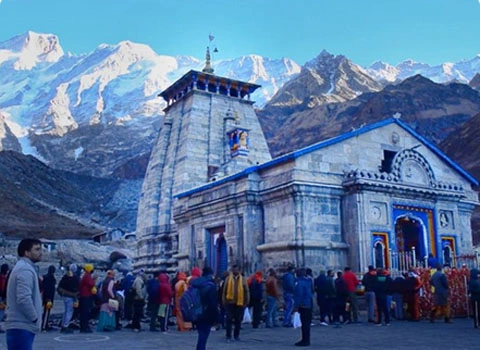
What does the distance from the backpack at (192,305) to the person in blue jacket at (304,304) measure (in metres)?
3.18


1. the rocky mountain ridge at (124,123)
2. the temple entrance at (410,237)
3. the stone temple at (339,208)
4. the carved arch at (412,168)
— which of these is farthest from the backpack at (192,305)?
the rocky mountain ridge at (124,123)

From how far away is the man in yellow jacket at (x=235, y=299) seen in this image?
11.0 m

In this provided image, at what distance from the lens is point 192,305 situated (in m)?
7.74

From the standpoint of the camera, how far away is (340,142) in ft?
65.3

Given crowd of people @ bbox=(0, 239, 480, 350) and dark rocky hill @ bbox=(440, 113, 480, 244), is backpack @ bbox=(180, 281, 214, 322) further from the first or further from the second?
dark rocky hill @ bbox=(440, 113, 480, 244)

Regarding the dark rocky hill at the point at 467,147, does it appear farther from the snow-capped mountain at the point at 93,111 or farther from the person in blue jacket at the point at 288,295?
the snow-capped mountain at the point at 93,111

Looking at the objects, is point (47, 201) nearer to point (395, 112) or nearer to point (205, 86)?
point (205, 86)

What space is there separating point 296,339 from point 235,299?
1689mm

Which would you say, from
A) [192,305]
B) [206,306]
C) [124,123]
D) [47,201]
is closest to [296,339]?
[206,306]

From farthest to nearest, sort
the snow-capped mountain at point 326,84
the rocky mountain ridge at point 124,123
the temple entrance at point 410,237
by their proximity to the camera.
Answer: the snow-capped mountain at point 326,84
the rocky mountain ridge at point 124,123
the temple entrance at point 410,237

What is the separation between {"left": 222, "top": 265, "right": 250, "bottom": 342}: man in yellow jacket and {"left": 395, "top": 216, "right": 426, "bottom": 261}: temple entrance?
11036 millimetres

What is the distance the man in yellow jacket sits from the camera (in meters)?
11.0

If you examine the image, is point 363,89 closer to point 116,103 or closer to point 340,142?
point 116,103

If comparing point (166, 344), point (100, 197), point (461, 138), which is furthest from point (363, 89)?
point (166, 344)
